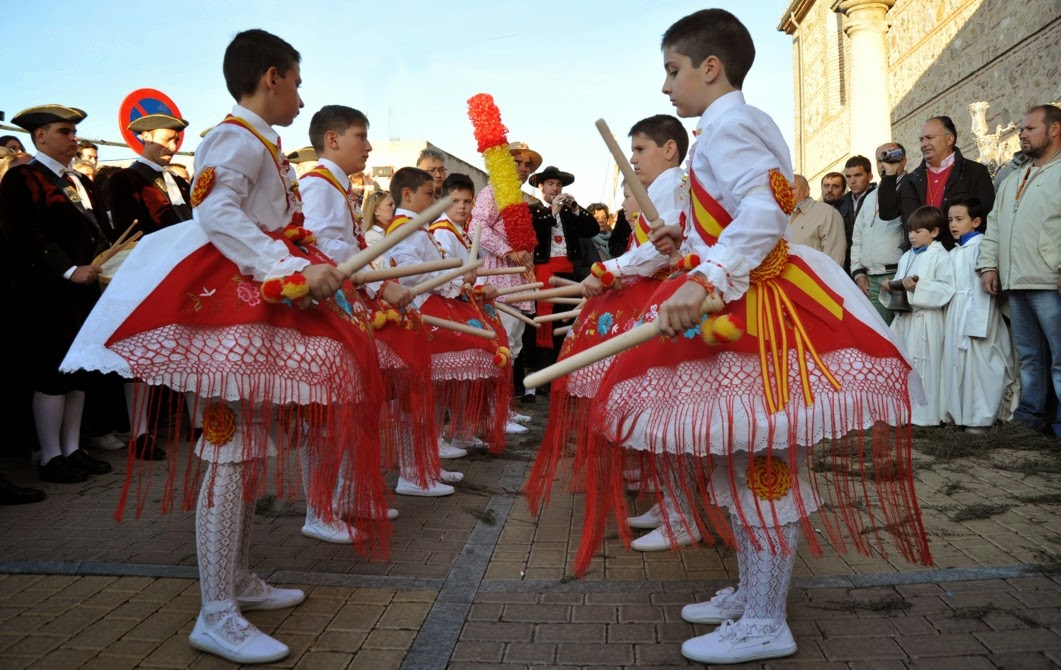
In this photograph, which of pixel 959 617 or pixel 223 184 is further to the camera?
pixel 959 617

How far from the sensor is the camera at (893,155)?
7.53 meters

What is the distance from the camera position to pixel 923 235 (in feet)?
21.6

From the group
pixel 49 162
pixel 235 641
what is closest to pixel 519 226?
pixel 49 162

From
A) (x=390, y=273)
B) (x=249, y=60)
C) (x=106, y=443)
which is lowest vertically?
(x=106, y=443)

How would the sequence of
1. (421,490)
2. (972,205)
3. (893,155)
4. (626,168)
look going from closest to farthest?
(626,168), (421,490), (972,205), (893,155)

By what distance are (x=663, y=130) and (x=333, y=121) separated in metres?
1.64

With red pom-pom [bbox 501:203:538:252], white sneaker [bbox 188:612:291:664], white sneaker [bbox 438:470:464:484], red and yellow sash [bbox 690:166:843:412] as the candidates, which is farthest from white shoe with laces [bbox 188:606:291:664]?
red pom-pom [bbox 501:203:538:252]

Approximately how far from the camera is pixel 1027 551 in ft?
11.3

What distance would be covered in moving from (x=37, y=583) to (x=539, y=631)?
2078mm

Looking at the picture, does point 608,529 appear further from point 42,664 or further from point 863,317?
point 42,664

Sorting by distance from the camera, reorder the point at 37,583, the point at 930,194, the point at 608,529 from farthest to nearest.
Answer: the point at 930,194 < the point at 608,529 < the point at 37,583

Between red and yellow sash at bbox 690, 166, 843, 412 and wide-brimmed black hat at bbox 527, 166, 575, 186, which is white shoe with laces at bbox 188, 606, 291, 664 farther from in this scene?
wide-brimmed black hat at bbox 527, 166, 575, 186

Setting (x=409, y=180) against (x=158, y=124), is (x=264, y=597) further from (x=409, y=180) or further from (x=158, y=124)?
(x=158, y=124)

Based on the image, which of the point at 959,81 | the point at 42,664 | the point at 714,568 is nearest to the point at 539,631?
the point at 714,568
